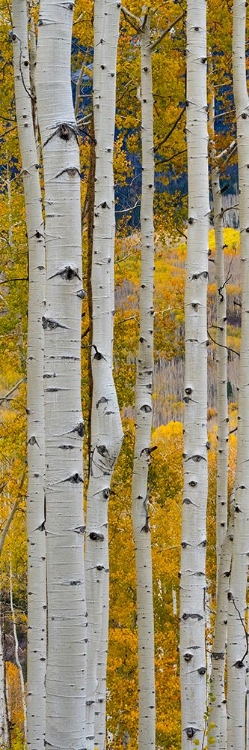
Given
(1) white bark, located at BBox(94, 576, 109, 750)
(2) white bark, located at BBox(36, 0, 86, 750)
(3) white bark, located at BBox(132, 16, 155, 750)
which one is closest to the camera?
(2) white bark, located at BBox(36, 0, 86, 750)

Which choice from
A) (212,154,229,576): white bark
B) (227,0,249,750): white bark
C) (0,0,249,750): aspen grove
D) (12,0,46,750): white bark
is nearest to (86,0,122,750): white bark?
(0,0,249,750): aspen grove

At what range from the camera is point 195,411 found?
4453 mm

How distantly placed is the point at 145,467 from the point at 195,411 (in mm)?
2150

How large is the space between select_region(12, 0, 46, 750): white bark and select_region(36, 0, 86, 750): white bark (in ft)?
9.09

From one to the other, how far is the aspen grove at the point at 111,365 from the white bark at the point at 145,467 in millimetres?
15

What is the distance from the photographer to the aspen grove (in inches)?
98.5

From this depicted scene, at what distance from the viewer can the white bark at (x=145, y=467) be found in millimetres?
6512

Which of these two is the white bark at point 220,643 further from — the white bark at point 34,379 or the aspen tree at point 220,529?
the white bark at point 34,379

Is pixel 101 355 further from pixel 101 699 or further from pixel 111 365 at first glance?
pixel 101 699

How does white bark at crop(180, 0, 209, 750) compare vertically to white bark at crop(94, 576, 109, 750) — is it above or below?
above

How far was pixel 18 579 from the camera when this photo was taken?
22.7m

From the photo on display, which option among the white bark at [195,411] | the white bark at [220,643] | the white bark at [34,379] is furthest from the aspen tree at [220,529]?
the white bark at [195,411]

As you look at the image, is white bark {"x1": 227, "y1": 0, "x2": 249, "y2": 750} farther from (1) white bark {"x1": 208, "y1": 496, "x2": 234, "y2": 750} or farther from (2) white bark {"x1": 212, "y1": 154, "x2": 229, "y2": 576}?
(2) white bark {"x1": 212, "y1": 154, "x2": 229, "y2": 576}

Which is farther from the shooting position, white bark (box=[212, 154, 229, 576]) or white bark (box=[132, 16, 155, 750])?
white bark (box=[212, 154, 229, 576])
